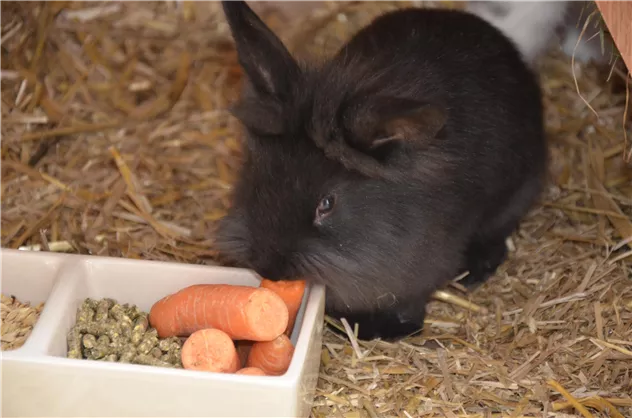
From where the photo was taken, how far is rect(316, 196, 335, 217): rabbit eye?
298cm

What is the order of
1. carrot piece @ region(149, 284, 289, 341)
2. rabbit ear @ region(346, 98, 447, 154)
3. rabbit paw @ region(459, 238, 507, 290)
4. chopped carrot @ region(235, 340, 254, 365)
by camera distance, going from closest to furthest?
rabbit ear @ region(346, 98, 447, 154), carrot piece @ region(149, 284, 289, 341), chopped carrot @ region(235, 340, 254, 365), rabbit paw @ region(459, 238, 507, 290)

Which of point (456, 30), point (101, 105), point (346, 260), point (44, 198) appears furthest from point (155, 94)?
point (346, 260)

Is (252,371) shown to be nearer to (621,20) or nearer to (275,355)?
(275,355)

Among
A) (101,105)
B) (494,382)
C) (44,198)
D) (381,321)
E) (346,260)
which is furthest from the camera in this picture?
(101,105)

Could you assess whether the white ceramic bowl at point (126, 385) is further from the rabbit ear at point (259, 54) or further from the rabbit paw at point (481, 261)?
the rabbit paw at point (481, 261)

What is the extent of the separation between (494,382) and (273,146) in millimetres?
1212

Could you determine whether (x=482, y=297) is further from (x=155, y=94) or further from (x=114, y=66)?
(x=114, y=66)

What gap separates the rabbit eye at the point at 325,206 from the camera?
2.98 meters

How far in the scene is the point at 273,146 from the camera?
10.00ft

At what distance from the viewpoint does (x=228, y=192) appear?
425 cm

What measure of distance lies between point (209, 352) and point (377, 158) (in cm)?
85

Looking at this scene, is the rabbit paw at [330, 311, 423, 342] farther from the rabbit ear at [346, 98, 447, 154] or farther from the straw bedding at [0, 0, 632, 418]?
the rabbit ear at [346, 98, 447, 154]

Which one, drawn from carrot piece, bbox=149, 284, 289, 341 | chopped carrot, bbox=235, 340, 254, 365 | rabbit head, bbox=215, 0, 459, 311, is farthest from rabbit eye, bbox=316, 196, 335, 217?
chopped carrot, bbox=235, 340, 254, 365

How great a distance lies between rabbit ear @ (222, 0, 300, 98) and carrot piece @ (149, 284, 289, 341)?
2.33 feet
